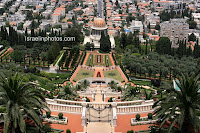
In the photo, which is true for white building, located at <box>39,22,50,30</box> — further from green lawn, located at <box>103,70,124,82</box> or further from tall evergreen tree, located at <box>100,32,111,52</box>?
green lawn, located at <box>103,70,124,82</box>

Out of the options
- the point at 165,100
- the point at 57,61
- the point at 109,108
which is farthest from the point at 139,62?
the point at 165,100

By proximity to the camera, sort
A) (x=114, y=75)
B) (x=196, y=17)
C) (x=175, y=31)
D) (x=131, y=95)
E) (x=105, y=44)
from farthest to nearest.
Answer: (x=196, y=17), (x=175, y=31), (x=105, y=44), (x=114, y=75), (x=131, y=95)

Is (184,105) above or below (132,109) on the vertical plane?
above

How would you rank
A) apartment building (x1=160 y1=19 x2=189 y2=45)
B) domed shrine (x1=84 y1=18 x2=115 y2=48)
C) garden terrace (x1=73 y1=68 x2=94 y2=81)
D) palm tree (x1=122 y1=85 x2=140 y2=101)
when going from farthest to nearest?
apartment building (x1=160 y1=19 x2=189 y2=45), domed shrine (x1=84 y1=18 x2=115 y2=48), garden terrace (x1=73 y1=68 x2=94 y2=81), palm tree (x1=122 y1=85 x2=140 y2=101)

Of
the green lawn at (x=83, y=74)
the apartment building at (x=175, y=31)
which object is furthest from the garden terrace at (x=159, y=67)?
the apartment building at (x=175, y=31)

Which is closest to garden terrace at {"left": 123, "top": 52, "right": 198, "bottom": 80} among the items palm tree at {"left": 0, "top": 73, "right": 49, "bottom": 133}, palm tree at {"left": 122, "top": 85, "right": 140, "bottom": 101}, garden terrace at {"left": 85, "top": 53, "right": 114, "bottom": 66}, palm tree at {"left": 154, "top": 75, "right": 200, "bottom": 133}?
garden terrace at {"left": 85, "top": 53, "right": 114, "bottom": 66}

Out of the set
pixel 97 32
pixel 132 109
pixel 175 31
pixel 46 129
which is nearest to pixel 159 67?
pixel 97 32

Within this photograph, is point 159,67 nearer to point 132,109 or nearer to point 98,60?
point 98,60

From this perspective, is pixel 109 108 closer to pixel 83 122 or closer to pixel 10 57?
pixel 83 122

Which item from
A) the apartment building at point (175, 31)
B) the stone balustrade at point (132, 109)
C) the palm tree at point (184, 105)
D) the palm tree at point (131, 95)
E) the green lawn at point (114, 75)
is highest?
the palm tree at point (184, 105)

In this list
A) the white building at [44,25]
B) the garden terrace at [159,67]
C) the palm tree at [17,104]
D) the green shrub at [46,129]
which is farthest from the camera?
the white building at [44,25]

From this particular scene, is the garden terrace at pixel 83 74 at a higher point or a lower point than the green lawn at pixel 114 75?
higher

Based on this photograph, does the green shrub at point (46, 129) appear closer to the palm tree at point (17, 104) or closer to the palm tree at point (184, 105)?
the palm tree at point (17, 104)
